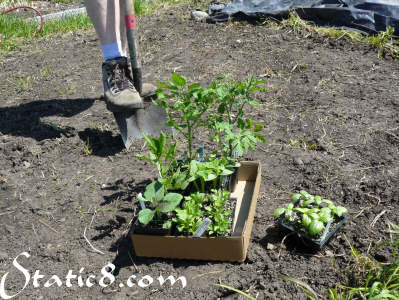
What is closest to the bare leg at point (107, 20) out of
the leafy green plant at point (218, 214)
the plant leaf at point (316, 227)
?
the leafy green plant at point (218, 214)

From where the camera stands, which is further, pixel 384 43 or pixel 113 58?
pixel 384 43

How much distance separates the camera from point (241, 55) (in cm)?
367

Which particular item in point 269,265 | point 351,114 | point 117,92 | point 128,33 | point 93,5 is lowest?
point 269,265

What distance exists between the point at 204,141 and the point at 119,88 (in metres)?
0.66

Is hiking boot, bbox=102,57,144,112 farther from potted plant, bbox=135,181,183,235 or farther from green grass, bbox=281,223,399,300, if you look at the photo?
green grass, bbox=281,223,399,300

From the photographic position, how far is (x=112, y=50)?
2.70m

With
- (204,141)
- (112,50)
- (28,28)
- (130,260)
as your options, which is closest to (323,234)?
(130,260)

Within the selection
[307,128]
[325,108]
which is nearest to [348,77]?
[325,108]

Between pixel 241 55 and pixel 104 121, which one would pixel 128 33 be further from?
pixel 241 55

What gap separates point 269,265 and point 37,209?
1307 mm

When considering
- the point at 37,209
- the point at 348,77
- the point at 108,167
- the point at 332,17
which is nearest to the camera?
the point at 37,209

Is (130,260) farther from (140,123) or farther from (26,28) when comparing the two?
(26,28)

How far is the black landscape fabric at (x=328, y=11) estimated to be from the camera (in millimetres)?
3779

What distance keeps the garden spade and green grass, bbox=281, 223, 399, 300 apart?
4.55 ft
